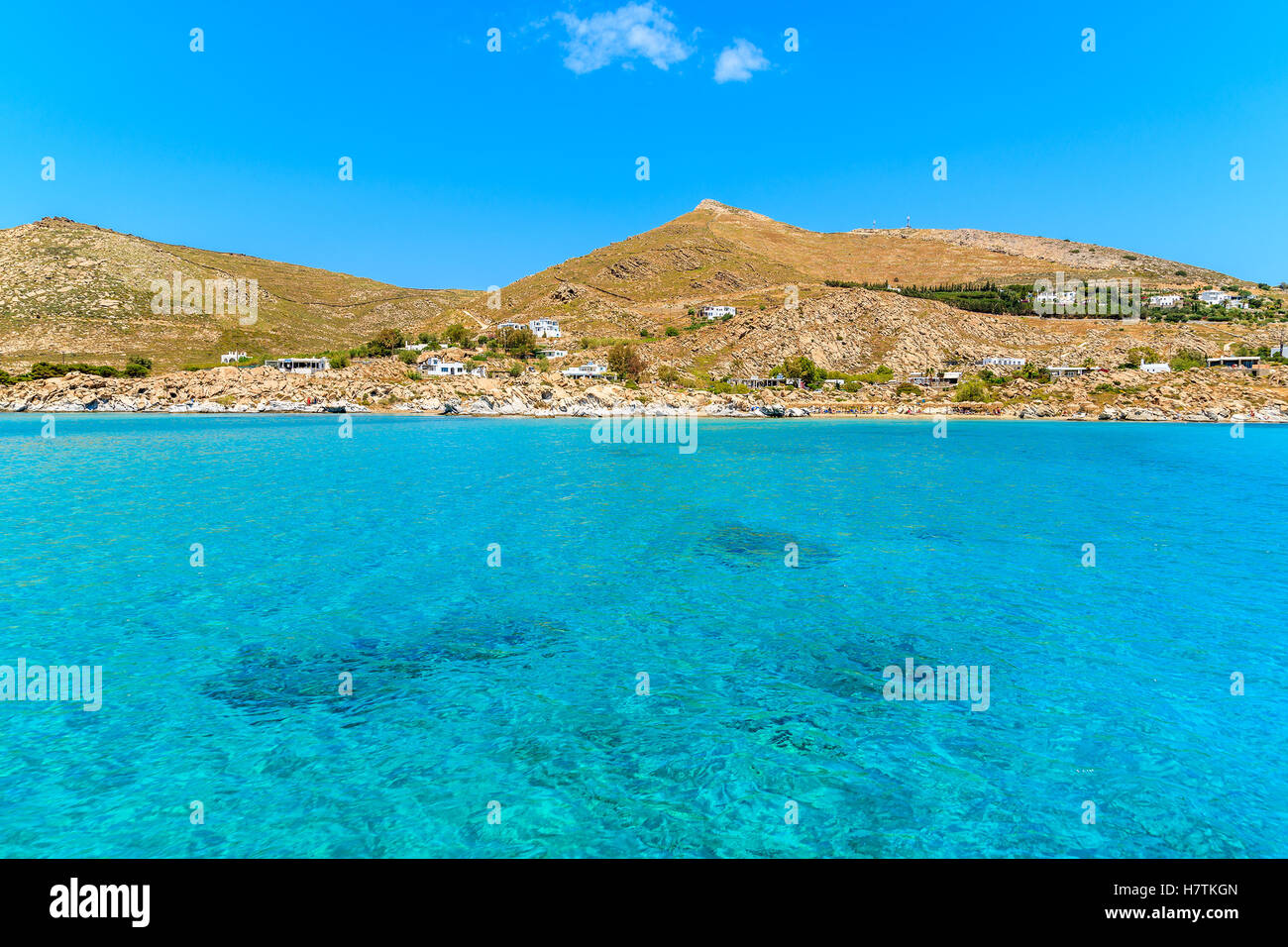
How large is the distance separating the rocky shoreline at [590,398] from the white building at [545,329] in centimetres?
5253

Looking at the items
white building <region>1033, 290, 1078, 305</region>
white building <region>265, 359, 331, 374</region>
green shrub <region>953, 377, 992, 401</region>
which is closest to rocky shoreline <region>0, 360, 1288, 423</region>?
green shrub <region>953, 377, 992, 401</region>

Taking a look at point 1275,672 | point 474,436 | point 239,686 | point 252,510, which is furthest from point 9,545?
point 474,436

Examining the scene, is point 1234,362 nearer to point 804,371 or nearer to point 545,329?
point 804,371

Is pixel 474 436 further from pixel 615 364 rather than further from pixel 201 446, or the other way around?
pixel 615 364

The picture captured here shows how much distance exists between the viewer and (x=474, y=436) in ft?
234

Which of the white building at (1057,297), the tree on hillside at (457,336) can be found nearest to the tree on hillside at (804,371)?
the tree on hillside at (457,336)

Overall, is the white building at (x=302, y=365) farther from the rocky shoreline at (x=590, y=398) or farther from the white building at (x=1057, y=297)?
Result: the white building at (x=1057, y=297)

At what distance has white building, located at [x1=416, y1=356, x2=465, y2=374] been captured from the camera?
403 ft

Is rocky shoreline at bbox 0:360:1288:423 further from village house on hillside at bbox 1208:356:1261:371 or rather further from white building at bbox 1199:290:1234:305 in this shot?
white building at bbox 1199:290:1234:305

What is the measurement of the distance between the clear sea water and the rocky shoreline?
7649 centimetres

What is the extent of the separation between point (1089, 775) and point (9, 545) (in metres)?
32.1

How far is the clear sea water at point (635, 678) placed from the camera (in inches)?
339

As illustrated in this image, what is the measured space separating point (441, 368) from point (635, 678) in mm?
120086
